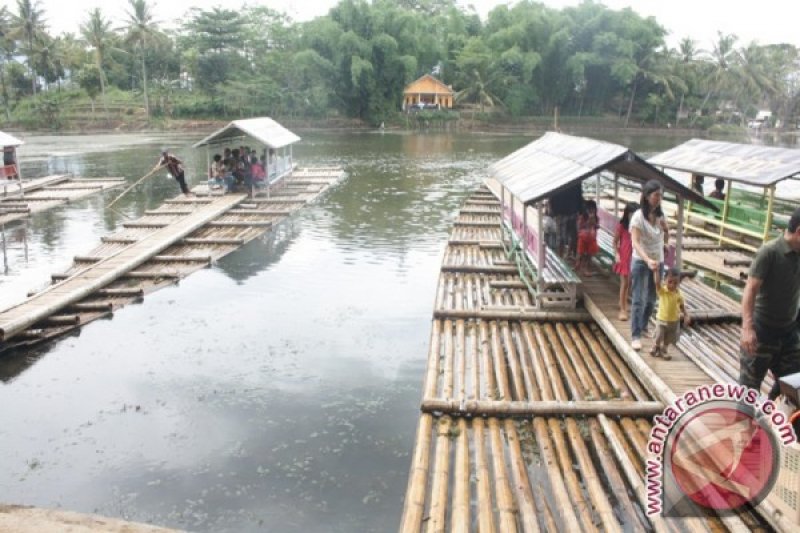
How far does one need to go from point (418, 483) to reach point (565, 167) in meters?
4.96

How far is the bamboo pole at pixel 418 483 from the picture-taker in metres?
4.25

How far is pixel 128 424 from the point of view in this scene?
613cm

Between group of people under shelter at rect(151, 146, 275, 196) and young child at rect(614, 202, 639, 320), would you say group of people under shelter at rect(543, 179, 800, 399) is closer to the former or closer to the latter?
young child at rect(614, 202, 639, 320)

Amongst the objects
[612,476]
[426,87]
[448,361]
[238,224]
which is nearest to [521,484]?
[612,476]

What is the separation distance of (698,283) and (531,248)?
8.20ft

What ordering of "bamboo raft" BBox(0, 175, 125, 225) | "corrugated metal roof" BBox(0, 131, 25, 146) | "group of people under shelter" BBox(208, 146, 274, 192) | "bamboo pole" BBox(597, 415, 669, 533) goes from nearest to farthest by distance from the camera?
"bamboo pole" BBox(597, 415, 669, 533)
"bamboo raft" BBox(0, 175, 125, 225)
"corrugated metal roof" BBox(0, 131, 25, 146)
"group of people under shelter" BBox(208, 146, 274, 192)

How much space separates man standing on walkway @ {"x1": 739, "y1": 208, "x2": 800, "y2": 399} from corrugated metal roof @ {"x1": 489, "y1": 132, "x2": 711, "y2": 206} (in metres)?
3.08

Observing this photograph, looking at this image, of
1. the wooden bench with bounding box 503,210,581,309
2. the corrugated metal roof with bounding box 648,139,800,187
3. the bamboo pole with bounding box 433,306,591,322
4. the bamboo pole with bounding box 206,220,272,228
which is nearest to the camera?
the bamboo pole with bounding box 433,306,591,322

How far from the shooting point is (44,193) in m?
19.6

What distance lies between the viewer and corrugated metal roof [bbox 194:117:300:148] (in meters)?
17.1

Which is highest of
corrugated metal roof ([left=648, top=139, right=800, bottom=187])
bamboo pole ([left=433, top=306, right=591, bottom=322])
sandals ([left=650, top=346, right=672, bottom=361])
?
corrugated metal roof ([left=648, top=139, right=800, bottom=187])

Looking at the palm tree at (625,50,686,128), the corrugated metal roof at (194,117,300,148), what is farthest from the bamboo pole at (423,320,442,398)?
the palm tree at (625,50,686,128)

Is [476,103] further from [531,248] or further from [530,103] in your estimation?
[531,248]

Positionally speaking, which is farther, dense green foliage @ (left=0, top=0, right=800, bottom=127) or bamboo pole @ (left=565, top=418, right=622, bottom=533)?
dense green foliage @ (left=0, top=0, right=800, bottom=127)
